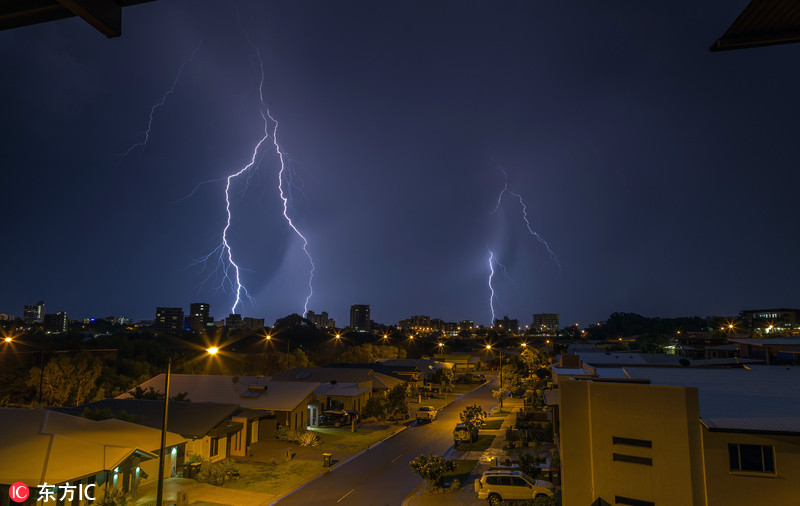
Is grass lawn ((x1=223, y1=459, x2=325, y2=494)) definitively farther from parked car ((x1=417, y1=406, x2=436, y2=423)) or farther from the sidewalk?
parked car ((x1=417, y1=406, x2=436, y2=423))

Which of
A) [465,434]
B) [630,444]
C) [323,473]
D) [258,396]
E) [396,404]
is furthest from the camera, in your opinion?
[396,404]

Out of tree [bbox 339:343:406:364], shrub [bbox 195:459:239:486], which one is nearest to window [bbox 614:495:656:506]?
shrub [bbox 195:459:239:486]

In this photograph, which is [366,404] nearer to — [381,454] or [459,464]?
[381,454]

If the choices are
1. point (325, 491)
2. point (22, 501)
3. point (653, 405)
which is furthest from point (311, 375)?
point (653, 405)

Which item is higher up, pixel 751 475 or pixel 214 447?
pixel 751 475

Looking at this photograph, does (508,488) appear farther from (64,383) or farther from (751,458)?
(64,383)

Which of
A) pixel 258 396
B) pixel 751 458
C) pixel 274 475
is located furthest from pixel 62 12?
pixel 258 396
